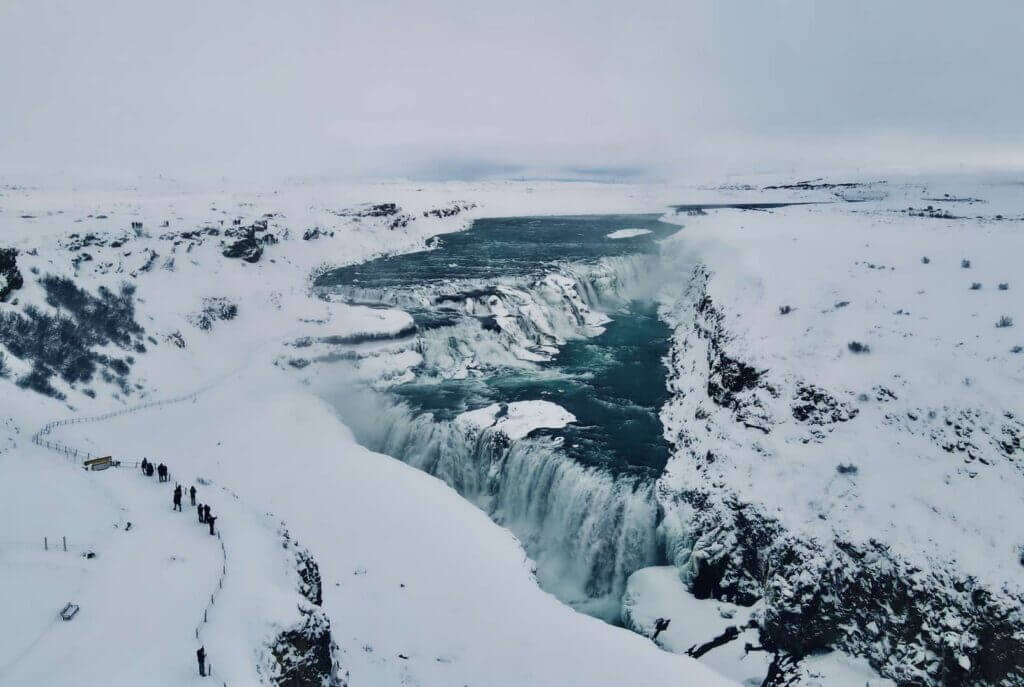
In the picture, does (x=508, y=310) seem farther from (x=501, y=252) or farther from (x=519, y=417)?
(x=501, y=252)

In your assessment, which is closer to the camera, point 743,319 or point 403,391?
point 743,319

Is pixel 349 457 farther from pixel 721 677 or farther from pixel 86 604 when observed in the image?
pixel 721 677

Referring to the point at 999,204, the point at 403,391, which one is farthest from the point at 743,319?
the point at 999,204

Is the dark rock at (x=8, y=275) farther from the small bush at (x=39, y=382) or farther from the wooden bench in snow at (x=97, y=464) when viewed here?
the wooden bench in snow at (x=97, y=464)

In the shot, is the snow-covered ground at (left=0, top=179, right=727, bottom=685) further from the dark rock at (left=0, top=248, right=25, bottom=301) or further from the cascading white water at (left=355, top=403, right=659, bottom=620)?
the cascading white water at (left=355, top=403, right=659, bottom=620)

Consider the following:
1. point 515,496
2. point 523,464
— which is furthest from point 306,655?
point 523,464

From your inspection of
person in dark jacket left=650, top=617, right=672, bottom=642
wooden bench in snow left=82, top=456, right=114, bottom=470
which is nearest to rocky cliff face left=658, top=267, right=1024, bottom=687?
person in dark jacket left=650, top=617, right=672, bottom=642

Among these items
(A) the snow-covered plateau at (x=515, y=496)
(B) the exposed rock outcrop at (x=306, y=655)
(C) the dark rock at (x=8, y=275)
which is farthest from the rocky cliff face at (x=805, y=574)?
(C) the dark rock at (x=8, y=275)

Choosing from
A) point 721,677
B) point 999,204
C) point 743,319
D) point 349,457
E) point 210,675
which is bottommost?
point 721,677
